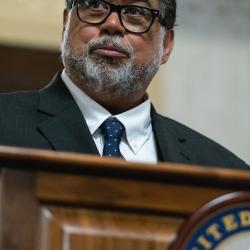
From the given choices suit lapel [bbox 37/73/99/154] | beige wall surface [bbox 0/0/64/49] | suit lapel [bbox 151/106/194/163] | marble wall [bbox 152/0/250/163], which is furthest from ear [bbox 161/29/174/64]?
beige wall surface [bbox 0/0/64/49]

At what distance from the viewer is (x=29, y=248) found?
2.97 ft

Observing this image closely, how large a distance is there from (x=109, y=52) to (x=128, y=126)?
146mm

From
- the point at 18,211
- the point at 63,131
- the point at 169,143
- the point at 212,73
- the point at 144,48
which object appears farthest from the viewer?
the point at 212,73

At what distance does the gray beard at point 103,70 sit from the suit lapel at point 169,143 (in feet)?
0.29

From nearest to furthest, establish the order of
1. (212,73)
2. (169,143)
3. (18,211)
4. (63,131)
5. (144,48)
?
(18,211), (63,131), (169,143), (144,48), (212,73)

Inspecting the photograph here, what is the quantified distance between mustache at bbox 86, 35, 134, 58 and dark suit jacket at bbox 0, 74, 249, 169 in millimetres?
95

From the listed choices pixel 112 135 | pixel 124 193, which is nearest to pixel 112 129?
pixel 112 135

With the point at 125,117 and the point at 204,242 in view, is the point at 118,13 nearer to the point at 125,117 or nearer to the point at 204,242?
the point at 125,117

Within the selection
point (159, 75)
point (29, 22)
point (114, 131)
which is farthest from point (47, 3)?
point (114, 131)

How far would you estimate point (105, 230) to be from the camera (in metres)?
0.92

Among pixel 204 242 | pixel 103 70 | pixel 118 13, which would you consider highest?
pixel 118 13

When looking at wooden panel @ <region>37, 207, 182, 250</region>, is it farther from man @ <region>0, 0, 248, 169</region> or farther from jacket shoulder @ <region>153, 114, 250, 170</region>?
jacket shoulder @ <region>153, 114, 250, 170</region>

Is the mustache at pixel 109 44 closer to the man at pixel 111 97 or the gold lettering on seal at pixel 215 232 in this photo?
the man at pixel 111 97

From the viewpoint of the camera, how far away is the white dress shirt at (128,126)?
156 centimetres
